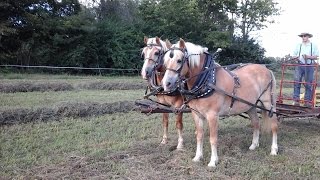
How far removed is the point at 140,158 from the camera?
565cm

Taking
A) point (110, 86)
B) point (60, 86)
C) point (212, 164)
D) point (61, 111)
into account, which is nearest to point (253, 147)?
point (212, 164)

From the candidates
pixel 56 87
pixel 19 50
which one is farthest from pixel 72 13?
pixel 56 87

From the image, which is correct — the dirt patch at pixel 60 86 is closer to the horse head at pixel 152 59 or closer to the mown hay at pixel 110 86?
the mown hay at pixel 110 86

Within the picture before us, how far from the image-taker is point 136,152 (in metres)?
6.03

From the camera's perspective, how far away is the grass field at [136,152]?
5.00 m

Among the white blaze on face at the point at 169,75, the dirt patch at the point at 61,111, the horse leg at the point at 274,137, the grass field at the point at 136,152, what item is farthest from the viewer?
the dirt patch at the point at 61,111

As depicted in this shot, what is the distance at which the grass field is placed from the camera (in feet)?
16.4

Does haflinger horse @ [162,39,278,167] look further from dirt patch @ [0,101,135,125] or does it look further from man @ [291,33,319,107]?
dirt patch @ [0,101,135,125]

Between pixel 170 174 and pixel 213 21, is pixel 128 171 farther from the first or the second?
pixel 213 21

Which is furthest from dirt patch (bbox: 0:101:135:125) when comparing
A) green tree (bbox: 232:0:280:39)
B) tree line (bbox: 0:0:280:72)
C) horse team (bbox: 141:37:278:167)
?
green tree (bbox: 232:0:280:39)

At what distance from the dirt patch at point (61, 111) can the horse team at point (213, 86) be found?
3.43 metres

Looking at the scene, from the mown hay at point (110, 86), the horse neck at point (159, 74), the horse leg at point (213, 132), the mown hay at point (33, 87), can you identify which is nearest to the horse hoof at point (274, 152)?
the horse leg at point (213, 132)

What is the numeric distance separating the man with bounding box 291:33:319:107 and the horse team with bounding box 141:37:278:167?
5.10ft

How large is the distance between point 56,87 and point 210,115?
35.5 feet
